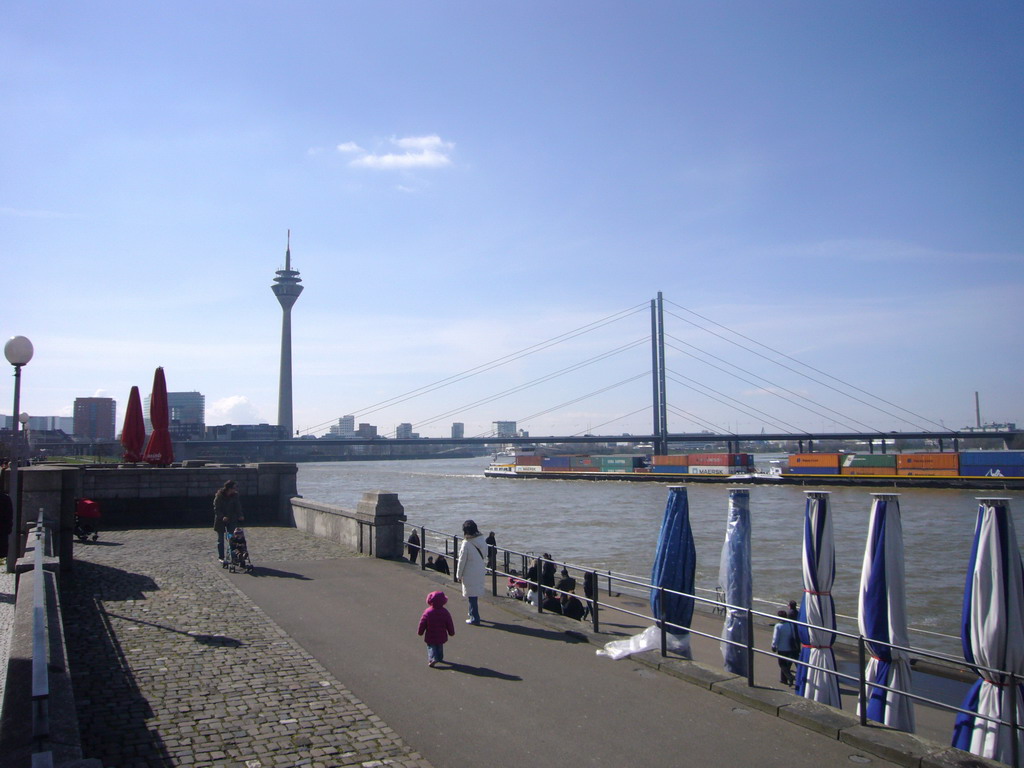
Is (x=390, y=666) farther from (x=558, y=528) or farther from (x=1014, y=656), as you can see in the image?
(x=558, y=528)

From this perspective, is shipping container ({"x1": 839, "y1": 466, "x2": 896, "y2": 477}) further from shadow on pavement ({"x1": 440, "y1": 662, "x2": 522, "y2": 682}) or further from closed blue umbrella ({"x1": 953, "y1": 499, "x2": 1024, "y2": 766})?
shadow on pavement ({"x1": 440, "y1": 662, "x2": 522, "y2": 682})

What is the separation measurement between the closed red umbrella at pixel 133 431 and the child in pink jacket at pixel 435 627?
52.3 feet

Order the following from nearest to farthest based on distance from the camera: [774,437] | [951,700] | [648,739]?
[648,739] → [951,700] → [774,437]

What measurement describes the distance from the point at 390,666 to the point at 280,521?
11574mm

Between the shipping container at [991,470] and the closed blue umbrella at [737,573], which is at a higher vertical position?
the closed blue umbrella at [737,573]

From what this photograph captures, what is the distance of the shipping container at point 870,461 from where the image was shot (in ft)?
219

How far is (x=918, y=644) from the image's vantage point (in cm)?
1511

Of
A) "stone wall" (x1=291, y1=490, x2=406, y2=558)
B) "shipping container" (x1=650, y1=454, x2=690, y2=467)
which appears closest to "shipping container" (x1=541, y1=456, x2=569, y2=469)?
"shipping container" (x1=650, y1=454, x2=690, y2=467)

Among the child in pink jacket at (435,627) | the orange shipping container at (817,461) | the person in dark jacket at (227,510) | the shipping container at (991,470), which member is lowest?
the shipping container at (991,470)

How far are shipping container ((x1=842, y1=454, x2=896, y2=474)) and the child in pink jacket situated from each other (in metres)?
67.0

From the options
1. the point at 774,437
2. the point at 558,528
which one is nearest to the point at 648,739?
the point at 558,528

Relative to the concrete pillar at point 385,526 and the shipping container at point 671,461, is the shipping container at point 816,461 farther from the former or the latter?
the concrete pillar at point 385,526

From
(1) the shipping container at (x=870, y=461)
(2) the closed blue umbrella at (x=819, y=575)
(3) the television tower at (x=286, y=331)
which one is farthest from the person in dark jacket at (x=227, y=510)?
(3) the television tower at (x=286, y=331)

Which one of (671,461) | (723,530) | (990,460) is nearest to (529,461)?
(671,461)
